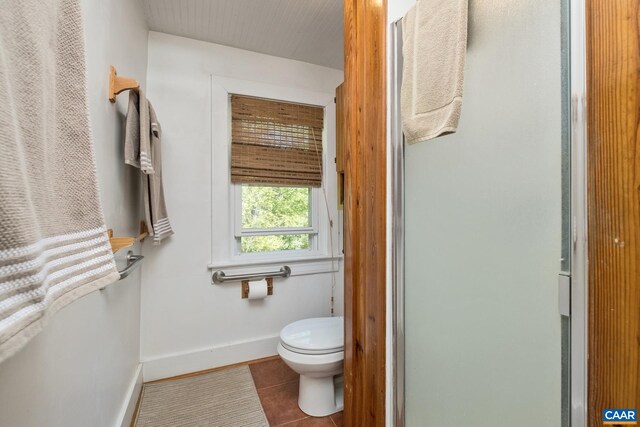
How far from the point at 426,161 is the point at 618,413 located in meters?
0.77

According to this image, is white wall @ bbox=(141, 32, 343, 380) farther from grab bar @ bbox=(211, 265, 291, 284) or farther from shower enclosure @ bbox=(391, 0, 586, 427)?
shower enclosure @ bbox=(391, 0, 586, 427)

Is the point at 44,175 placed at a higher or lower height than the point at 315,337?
higher

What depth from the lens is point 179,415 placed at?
4.83 ft

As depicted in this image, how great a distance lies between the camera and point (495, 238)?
0.76m

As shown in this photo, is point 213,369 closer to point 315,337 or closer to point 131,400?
point 131,400

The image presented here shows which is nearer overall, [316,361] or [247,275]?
[316,361]

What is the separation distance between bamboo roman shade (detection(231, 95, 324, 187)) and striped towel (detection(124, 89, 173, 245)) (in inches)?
23.8

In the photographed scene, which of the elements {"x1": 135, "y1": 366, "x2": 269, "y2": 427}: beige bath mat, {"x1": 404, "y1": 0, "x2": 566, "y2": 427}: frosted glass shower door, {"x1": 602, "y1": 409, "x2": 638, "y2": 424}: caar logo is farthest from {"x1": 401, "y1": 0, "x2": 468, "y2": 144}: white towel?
{"x1": 135, "y1": 366, "x2": 269, "y2": 427}: beige bath mat

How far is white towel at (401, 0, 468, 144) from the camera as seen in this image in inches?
27.2

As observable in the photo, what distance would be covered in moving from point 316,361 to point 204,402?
76 cm

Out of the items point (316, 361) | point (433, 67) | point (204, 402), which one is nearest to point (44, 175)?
point (433, 67)

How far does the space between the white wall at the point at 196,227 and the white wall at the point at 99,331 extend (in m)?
0.18

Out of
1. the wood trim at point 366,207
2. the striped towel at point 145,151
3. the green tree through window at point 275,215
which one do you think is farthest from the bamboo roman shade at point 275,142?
the wood trim at point 366,207

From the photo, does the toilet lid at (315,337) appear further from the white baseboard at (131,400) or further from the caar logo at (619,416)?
the caar logo at (619,416)
